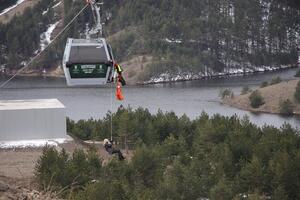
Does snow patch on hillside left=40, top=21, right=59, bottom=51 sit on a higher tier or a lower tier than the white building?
higher

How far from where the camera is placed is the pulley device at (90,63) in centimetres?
1034

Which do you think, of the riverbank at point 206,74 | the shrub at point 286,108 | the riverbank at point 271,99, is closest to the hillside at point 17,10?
the riverbank at point 206,74

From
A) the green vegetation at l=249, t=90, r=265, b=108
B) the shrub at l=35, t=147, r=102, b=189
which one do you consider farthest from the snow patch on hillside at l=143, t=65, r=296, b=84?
the shrub at l=35, t=147, r=102, b=189

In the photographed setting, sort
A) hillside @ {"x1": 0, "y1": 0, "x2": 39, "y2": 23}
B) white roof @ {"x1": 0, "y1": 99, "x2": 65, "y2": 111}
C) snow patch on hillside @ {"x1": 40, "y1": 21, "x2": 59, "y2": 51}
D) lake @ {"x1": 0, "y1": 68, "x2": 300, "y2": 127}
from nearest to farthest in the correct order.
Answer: white roof @ {"x1": 0, "y1": 99, "x2": 65, "y2": 111} → lake @ {"x1": 0, "y1": 68, "x2": 300, "y2": 127} → snow patch on hillside @ {"x1": 40, "y1": 21, "x2": 59, "y2": 51} → hillside @ {"x1": 0, "y1": 0, "x2": 39, "y2": 23}

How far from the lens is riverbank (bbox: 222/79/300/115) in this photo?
219ft

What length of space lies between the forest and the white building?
76145mm

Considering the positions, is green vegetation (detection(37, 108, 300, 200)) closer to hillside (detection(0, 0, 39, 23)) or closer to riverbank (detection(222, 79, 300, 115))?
riverbank (detection(222, 79, 300, 115))

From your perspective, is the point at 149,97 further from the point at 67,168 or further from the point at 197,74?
the point at 67,168

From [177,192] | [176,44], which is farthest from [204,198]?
[176,44]

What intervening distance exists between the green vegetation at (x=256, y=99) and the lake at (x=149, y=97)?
7.26 feet

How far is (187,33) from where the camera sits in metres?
114

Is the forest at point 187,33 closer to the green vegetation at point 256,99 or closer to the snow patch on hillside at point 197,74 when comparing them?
the snow patch on hillside at point 197,74

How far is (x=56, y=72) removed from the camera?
340 ft

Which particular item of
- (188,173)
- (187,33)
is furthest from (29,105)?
(187,33)
